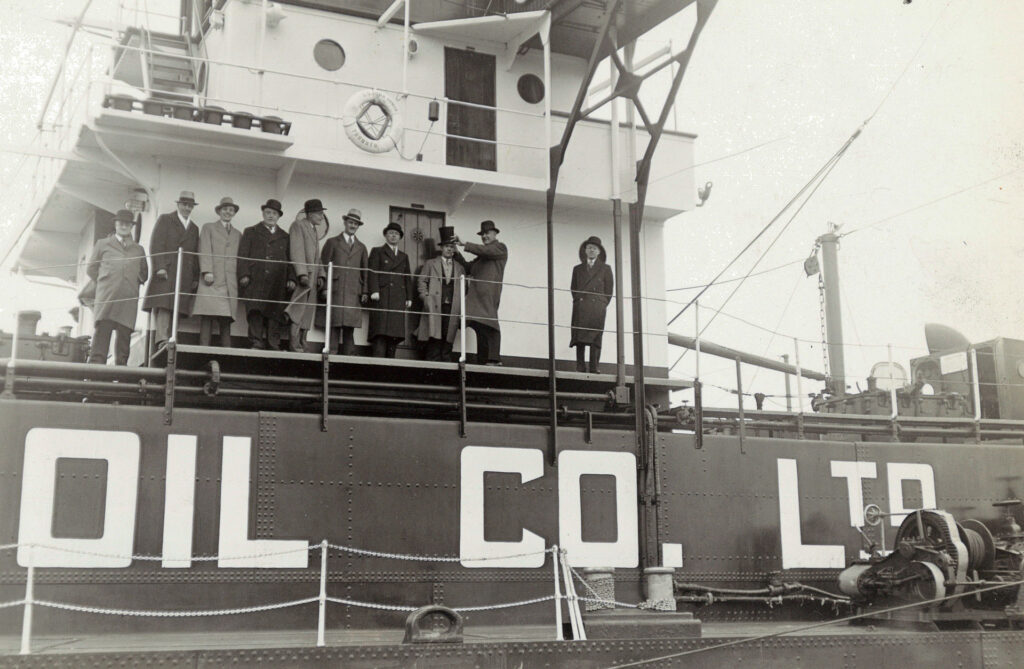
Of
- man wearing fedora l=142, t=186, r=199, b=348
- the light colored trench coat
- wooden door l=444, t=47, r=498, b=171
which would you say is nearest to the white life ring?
wooden door l=444, t=47, r=498, b=171

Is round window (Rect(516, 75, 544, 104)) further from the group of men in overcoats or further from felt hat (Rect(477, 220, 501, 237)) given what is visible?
the group of men in overcoats

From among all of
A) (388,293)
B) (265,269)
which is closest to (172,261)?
(265,269)

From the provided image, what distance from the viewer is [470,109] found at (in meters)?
13.3

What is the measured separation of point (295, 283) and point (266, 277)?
0.31 meters

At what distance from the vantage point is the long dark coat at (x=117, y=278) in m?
10.4

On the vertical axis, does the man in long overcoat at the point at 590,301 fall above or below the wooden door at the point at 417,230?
below

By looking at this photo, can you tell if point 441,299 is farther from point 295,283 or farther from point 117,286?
point 117,286

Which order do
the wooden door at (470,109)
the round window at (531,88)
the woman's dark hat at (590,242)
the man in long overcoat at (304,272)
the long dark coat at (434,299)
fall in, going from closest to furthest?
1. the man in long overcoat at (304,272)
2. the long dark coat at (434,299)
3. the woman's dark hat at (590,242)
4. the wooden door at (470,109)
5. the round window at (531,88)

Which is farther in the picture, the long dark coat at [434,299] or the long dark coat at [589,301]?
the long dark coat at [589,301]

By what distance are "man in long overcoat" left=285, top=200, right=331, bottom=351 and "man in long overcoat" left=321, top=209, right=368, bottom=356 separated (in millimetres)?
163

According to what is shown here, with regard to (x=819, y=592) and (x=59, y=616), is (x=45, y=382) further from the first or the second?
(x=819, y=592)

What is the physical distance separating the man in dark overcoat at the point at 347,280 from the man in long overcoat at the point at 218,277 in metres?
0.97

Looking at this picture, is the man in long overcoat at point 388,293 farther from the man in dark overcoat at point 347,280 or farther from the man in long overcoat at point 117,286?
the man in long overcoat at point 117,286

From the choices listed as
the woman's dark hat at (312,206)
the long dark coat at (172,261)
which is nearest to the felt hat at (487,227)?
the woman's dark hat at (312,206)
